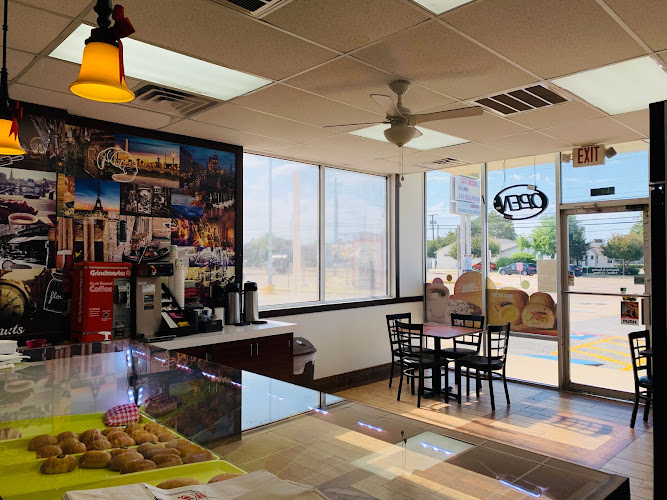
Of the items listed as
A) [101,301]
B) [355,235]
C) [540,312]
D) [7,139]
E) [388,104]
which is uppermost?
[388,104]

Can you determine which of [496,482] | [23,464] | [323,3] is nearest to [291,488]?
[496,482]

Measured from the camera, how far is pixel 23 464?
1316 millimetres

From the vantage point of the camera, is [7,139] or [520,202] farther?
[520,202]

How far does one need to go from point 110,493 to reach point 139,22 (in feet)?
7.54

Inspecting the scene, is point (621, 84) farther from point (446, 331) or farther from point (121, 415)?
point (121, 415)

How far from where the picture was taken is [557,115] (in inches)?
164

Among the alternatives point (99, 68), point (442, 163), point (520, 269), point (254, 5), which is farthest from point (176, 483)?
point (520, 269)

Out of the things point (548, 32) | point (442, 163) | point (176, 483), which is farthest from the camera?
point (442, 163)

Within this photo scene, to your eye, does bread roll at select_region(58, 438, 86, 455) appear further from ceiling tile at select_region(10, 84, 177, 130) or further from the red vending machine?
ceiling tile at select_region(10, 84, 177, 130)

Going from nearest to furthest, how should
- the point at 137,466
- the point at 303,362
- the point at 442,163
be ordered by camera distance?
the point at 137,466
the point at 303,362
the point at 442,163

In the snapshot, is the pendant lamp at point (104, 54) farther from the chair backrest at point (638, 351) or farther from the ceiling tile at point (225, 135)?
the chair backrest at point (638, 351)

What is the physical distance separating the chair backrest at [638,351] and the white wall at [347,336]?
311cm

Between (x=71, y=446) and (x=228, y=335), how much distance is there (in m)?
3.01

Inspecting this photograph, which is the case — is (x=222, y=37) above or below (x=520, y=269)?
above
